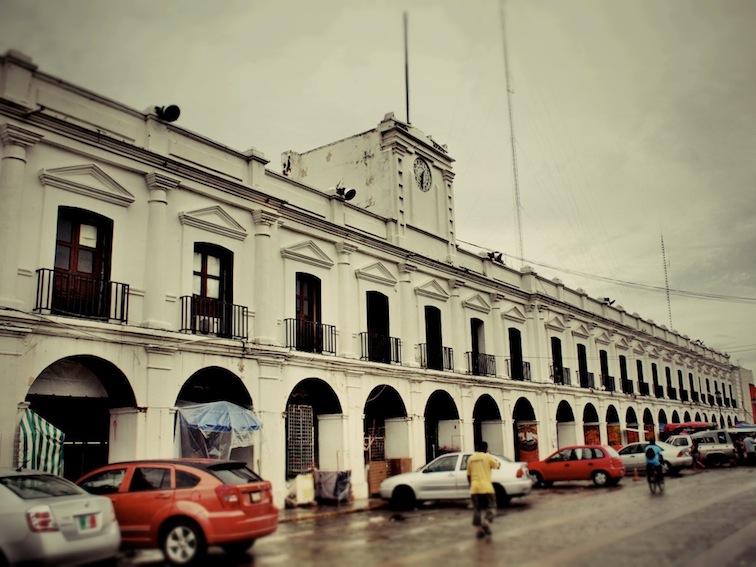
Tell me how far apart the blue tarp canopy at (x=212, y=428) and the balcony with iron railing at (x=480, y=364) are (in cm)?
1236

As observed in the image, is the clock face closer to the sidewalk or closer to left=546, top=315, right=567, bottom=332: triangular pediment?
left=546, top=315, right=567, bottom=332: triangular pediment

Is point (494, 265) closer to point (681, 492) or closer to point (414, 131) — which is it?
point (414, 131)

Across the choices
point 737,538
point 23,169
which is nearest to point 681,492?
point 737,538

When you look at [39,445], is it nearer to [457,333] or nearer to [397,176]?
[397,176]

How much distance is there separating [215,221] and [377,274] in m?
7.03

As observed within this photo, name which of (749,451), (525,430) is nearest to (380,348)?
(525,430)

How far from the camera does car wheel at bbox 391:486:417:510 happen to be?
18.1m

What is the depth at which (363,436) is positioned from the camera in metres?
22.1

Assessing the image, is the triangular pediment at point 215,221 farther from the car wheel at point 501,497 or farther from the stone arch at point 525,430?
the stone arch at point 525,430

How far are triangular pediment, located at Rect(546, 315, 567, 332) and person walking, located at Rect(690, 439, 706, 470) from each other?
8148mm

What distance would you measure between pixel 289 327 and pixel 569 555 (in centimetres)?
1143

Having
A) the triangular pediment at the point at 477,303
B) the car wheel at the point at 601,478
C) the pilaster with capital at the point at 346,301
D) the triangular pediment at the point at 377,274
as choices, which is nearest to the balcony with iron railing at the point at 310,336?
the pilaster with capital at the point at 346,301

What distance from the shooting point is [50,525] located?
28.4 feet

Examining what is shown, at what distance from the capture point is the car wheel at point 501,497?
17.3 m
